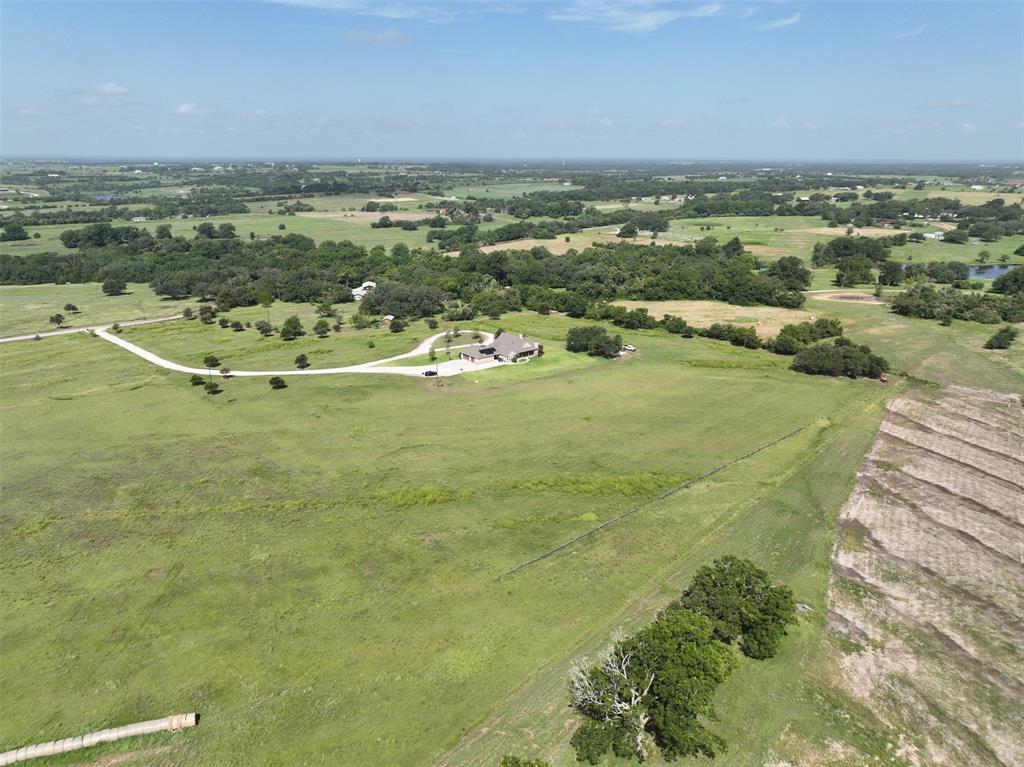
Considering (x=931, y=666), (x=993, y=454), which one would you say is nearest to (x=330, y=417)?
(x=931, y=666)

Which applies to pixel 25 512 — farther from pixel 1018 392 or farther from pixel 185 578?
pixel 1018 392

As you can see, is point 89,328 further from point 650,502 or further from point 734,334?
point 734,334

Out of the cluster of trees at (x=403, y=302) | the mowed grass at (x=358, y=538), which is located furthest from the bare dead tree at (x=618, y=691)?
the cluster of trees at (x=403, y=302)

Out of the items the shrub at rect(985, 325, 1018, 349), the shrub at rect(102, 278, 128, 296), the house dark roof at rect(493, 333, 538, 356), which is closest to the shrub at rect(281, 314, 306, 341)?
the house dark roof at rect(493, 333, 538, 356)

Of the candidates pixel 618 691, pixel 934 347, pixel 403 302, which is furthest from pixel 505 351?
pixel 934 347

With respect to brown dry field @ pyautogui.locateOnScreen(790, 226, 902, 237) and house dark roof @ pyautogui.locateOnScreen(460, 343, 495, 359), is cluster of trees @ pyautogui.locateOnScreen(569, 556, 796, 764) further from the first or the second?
brown dry field @ pyautogui.locateOnScreen(790, 226, 902, 237)

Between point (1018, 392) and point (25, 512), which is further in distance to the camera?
point (1018, 392)
